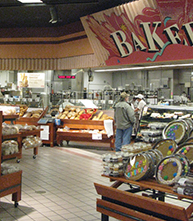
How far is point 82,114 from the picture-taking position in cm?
1045

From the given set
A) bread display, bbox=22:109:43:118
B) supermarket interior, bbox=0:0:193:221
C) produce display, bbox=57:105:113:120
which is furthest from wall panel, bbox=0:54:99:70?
bread display, bbox=22:109:43:118

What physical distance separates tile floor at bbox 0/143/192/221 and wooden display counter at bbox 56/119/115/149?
2.60ft

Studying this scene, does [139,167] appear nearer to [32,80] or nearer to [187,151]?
[187,151]

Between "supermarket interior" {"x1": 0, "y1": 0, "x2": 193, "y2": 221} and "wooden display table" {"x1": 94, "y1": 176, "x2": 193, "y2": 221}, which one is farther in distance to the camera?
"supermarket interior" {"x1": 0, "y1": 0, "x2": 193, "y2": 221}

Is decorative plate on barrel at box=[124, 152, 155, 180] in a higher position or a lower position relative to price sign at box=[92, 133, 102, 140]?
higher

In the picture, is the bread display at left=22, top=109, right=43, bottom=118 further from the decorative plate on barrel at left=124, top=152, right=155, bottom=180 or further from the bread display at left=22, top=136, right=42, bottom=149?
Result: the decorative plate on barrel at left=124, top=152, right=155, bottom=180

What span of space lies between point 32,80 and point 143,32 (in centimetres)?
571

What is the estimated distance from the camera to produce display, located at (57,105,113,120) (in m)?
Answer: 10.2

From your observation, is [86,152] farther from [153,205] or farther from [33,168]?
[153,205]

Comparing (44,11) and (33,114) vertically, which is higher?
(44,11)

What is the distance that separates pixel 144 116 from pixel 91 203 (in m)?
2.63

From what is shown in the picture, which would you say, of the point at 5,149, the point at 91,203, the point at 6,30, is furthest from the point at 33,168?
the point at 6,30

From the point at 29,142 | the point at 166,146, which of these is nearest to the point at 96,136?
the point at 29,142

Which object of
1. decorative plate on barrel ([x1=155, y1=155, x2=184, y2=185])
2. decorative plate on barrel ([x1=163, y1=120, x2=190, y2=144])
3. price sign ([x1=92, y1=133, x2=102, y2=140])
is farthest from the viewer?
price sign ([x1=92, y1=133, x2=102, y2=140])
